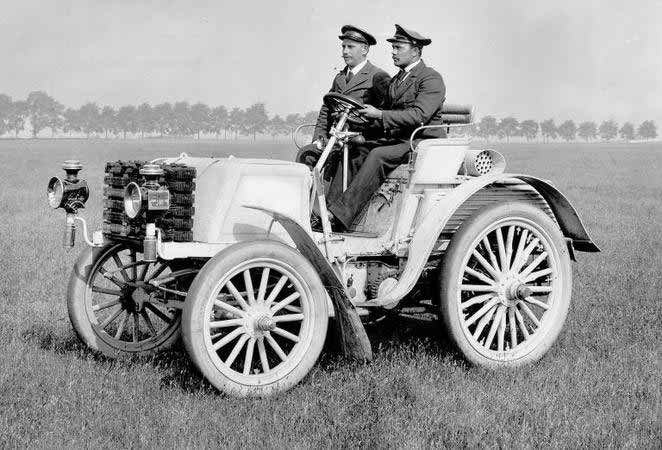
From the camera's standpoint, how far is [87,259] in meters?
5.88

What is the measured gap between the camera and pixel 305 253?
5266 millimetres

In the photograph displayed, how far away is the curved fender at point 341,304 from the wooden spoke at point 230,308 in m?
0.62

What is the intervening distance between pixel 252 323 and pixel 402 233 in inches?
59.7

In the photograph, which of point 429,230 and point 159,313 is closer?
point 429,230

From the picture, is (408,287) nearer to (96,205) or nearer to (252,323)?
(252,323)

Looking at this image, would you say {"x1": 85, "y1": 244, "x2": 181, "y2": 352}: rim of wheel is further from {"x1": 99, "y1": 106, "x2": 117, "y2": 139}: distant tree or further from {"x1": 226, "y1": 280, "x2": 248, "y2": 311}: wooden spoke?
{"x1": 99, "y1": 106, "x2": 117, "y2": 139}: distant tree

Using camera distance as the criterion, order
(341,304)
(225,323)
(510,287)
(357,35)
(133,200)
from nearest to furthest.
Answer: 1. (225,323)
2. (133,200)
3. (341,304)
4. (510,287)
5. (357,35)

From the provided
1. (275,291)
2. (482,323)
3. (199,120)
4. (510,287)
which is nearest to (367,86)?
(510,287)

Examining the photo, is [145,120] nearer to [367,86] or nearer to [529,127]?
[529,127]

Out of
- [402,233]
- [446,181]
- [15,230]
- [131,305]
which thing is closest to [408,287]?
[402,233]

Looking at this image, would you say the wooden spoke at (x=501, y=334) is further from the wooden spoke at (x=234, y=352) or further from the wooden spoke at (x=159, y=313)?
the wooden spoke at (x=159, y=313)

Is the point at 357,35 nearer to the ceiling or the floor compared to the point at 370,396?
nearer to the ceiling

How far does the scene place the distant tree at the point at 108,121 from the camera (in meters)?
156

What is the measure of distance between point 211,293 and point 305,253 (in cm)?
86
